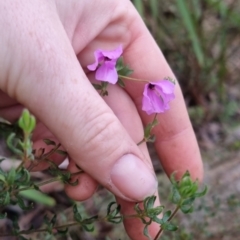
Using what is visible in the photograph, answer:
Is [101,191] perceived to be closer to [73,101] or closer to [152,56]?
[152,56]

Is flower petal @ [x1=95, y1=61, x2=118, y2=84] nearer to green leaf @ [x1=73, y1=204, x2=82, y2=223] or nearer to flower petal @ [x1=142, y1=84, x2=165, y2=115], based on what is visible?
flower petal @ [x1=142, y1=84, x2=165, y2=115]

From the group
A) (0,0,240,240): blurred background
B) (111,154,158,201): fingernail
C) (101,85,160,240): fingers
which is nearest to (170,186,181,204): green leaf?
(111,154,158,201): fingernail

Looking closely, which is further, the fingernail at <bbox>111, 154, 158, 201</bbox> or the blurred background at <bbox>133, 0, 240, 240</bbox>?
the blurred background at <bbox>133, 0, 240, 240</bbox>

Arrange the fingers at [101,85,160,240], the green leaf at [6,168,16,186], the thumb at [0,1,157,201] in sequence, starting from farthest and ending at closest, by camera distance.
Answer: the fingers at [101,85,160,240] < the thumb at [0,1,157,201] < the green leaf at [6,168,16,186]

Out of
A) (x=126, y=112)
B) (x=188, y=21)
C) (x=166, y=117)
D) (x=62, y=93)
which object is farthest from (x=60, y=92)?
(x=188, y=21)

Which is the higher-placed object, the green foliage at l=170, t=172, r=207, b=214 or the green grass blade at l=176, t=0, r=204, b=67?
the green foliage at l=170, t=172, r=207, b=214

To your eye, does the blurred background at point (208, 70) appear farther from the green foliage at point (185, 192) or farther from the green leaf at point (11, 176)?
the green leaf at point (11, 176)

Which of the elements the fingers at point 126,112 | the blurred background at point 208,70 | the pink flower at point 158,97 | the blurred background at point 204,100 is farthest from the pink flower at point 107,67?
the blurred background at point 208,70

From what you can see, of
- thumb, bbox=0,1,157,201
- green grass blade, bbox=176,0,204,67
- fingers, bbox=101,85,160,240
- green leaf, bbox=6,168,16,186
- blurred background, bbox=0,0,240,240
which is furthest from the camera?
green grass blade, bbox=176,0,204,67
